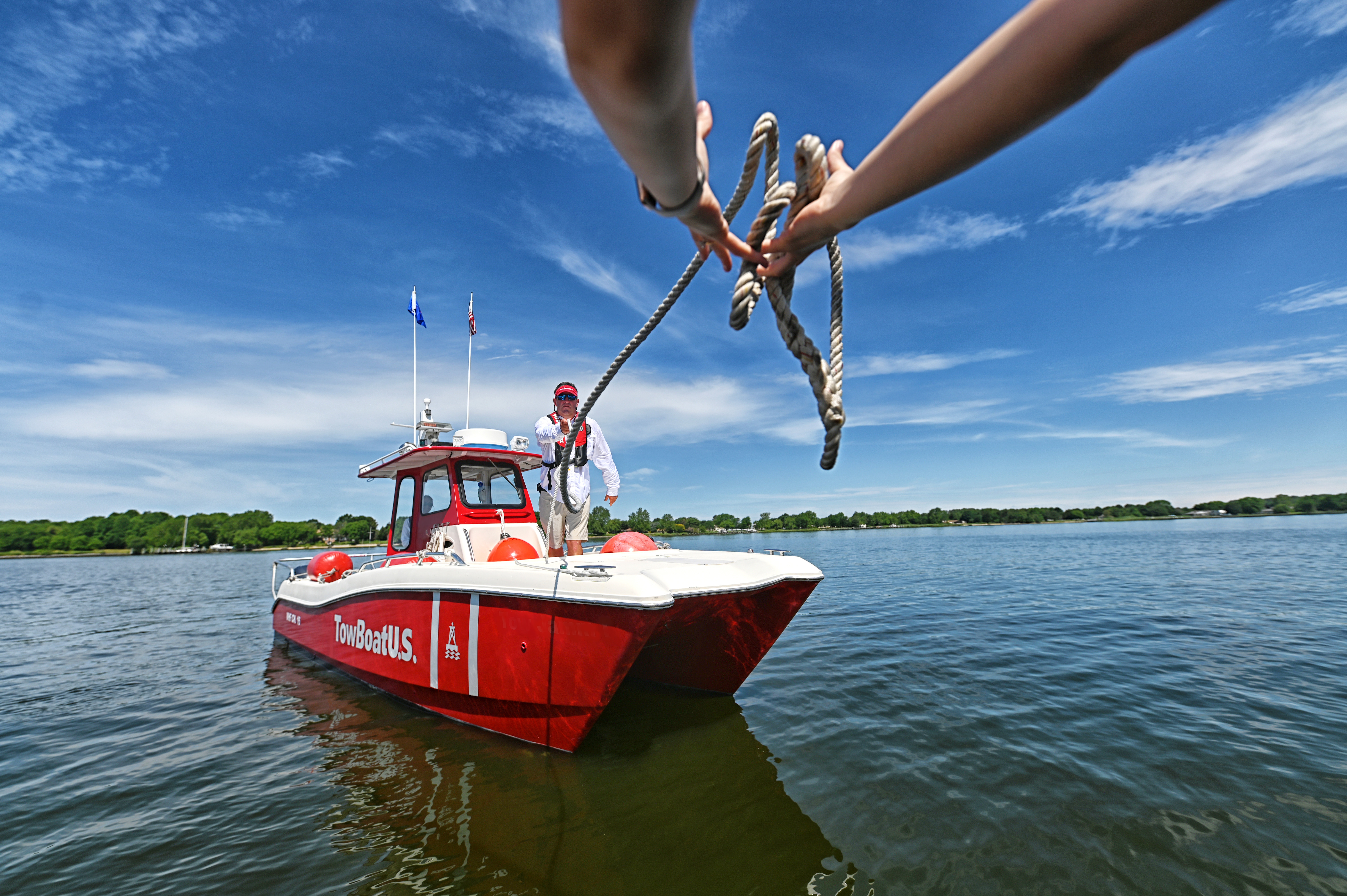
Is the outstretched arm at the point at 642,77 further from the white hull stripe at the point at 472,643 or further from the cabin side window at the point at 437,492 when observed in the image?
the cabin side window at the point at 437,492

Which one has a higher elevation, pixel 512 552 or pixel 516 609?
pixel 512 552

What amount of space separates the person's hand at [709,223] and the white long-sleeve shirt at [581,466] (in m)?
5.35

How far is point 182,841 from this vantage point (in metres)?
4.23

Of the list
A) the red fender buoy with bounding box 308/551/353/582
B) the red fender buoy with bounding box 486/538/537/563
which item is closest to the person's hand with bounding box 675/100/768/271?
the red fender buoy with bounding box 486/538/537/563

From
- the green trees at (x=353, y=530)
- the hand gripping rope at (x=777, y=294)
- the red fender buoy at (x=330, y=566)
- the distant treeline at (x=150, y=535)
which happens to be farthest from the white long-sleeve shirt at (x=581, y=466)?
the distant treeline at (x=150, y=535)

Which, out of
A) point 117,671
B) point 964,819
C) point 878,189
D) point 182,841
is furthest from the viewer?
point 117,671

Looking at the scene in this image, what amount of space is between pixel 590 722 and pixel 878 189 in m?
5.00

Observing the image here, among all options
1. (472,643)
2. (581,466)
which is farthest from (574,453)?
(472,643)

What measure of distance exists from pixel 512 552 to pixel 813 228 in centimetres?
599

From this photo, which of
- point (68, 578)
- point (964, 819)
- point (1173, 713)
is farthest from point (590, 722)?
point (68, 578)

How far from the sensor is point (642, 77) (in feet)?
1.92

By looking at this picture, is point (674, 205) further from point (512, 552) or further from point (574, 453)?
point (512, 552)

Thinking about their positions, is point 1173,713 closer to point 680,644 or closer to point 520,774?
point 680,644

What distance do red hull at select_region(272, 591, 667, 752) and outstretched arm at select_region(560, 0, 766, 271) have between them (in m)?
3.95
